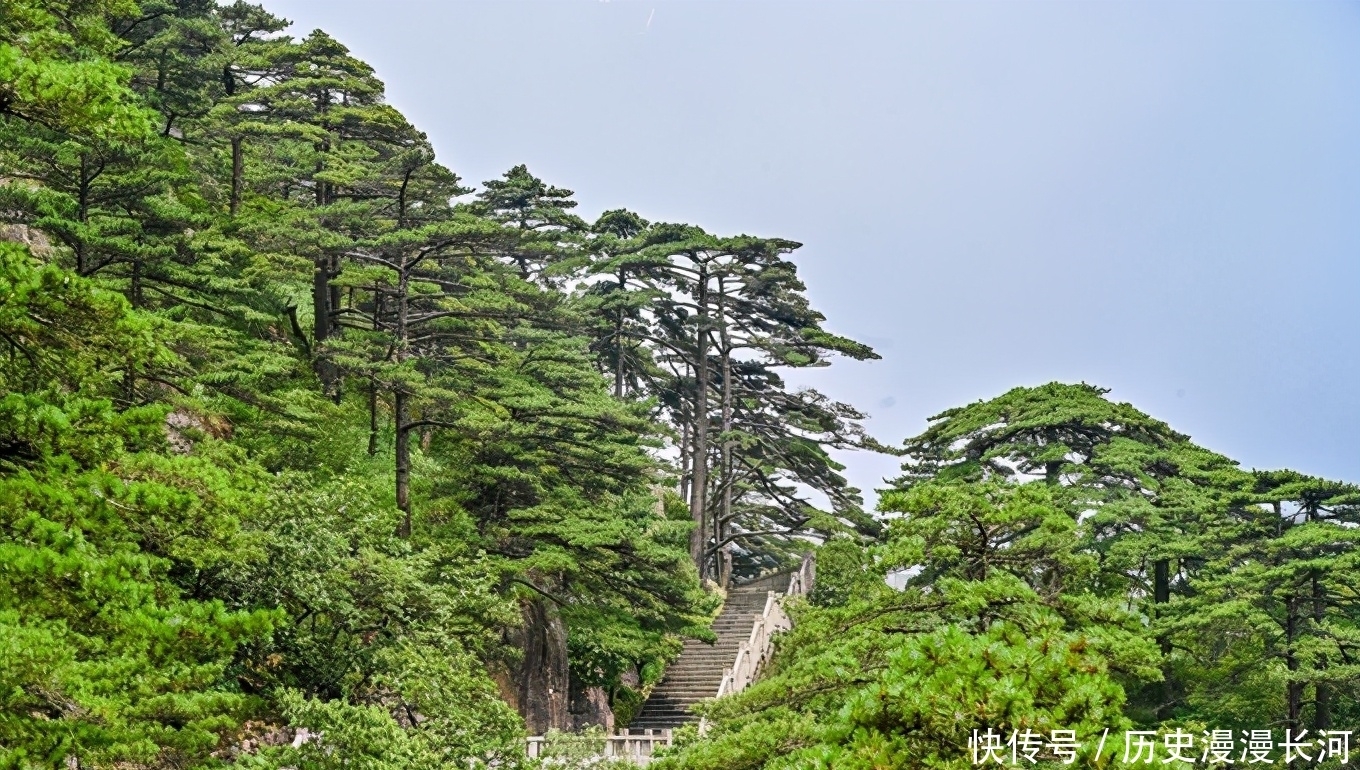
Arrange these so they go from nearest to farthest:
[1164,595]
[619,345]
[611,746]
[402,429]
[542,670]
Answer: [402,429]
[611,746]
[542,670]
[1164,595]
[619,345]

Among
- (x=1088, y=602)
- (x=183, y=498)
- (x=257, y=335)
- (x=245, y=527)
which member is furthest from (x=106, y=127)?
(x=257, y=335)

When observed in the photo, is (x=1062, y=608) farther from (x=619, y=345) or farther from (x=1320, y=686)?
(x=619, y=345)

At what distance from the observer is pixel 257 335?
78.2 feet

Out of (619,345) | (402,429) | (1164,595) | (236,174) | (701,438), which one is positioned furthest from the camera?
(619,345)

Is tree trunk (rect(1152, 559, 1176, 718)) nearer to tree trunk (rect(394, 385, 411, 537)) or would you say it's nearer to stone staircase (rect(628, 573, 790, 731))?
stone staircase (rect(628, 573, 790, 731))

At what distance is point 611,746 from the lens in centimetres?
2142

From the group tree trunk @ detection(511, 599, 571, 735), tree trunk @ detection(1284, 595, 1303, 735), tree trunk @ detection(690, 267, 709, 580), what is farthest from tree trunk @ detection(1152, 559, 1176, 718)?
tree trunk @ detection(511, 599, 571, 735)

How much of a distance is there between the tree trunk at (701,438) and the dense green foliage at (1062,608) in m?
3.47

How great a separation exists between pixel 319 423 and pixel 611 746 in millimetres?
7362

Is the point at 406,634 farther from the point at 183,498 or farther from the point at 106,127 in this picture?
the point at 106,127

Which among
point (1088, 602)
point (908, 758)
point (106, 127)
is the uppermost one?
point (106, 127)

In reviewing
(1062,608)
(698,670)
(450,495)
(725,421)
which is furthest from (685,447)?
A: (1062,608)

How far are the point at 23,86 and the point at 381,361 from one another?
463 inches

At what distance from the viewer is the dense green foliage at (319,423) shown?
8703mm
